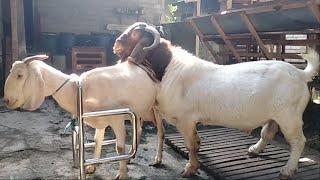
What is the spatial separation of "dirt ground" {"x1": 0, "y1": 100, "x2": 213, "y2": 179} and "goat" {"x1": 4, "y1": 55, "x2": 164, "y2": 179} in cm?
40

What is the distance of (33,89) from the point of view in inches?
141

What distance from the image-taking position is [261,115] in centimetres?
389

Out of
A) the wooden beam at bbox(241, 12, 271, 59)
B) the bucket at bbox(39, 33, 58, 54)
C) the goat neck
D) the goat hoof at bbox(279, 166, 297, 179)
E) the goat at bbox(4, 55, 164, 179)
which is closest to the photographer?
the goat at bbox(4, 55, 164, 179)

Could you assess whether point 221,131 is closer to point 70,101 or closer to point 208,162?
point 208,162

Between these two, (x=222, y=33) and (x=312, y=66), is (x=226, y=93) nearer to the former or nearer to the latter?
(x=312, y=66)

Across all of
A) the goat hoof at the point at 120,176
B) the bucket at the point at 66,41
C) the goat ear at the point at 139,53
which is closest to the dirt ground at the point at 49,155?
the goat hoof at the point at 120,176

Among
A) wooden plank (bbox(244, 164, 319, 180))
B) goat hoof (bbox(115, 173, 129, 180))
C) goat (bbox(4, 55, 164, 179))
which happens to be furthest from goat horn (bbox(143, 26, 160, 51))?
wooden plank (bbox(244, 164, 319, 180))

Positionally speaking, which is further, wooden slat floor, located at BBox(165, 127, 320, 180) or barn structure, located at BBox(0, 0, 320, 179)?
barn structure, located at BBox(0, 0, 320, 179)

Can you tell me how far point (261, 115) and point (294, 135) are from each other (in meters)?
0.41

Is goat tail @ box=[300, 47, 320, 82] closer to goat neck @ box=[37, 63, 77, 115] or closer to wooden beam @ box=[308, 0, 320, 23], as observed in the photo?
wooden beam @ box=[308, 0, 320, 23]

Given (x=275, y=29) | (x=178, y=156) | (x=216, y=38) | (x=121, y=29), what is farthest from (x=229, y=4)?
(x=121, y=29)

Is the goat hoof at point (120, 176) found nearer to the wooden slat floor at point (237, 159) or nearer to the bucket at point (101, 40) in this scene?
the wooden slat floor at point (237, 159)

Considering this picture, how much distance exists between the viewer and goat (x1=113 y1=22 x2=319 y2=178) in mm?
3795

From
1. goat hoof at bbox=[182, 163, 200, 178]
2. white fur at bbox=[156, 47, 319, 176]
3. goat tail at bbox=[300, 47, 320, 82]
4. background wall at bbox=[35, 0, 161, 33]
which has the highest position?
background wall at bbox=[35, 0, 161, 33]
